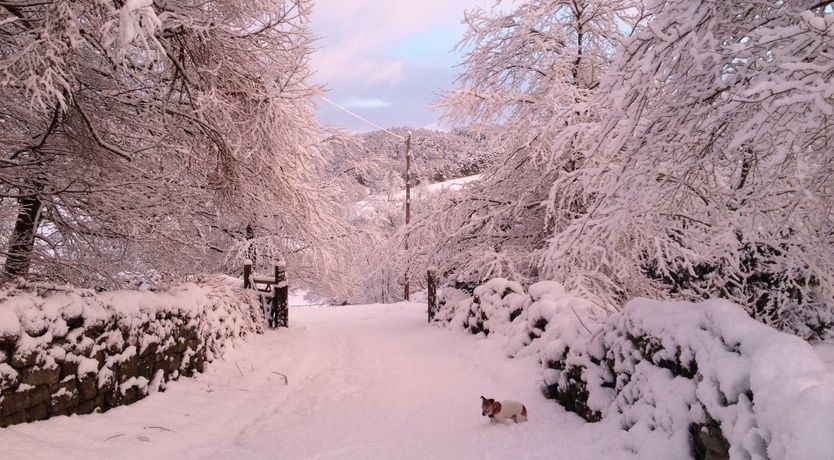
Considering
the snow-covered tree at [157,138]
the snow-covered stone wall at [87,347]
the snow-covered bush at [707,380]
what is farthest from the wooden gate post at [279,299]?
the snow-covered bush at [707,380]

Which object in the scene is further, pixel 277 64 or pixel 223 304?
pixel 223 304

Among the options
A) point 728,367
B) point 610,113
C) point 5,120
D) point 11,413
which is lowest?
point 11,413

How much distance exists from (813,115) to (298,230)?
234 inches

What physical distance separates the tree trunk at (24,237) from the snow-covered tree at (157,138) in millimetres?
19

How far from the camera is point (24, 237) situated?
534 cm

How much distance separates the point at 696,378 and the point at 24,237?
6.78 metres

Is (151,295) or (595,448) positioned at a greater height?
(151,295)

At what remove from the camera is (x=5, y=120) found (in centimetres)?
513

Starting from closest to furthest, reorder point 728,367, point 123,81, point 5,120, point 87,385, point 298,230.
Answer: point 728,367
point 87,385
point 5,120
point 123,81
point 298,230

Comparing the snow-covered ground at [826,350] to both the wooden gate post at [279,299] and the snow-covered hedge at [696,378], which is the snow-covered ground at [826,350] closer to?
the snow-covered hedge at [696,378]

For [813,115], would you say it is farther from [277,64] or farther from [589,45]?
[589,45]

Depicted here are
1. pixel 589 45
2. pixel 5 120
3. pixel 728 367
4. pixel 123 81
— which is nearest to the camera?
pixel 728 367

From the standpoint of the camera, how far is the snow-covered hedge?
2.16 metres

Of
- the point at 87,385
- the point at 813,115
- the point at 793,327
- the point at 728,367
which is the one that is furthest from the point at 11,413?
the point at 793,327
